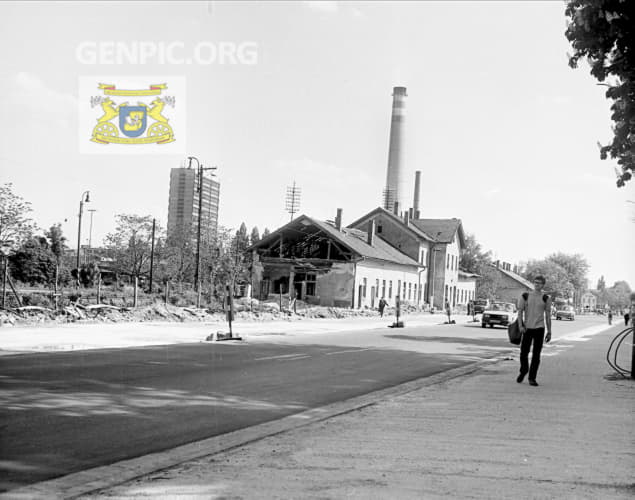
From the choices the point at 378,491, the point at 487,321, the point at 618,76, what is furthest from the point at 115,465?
the point at 487,321

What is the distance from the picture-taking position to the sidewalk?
5.13 m

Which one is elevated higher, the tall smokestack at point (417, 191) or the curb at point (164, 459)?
the tall smokestack at point (417, 191)

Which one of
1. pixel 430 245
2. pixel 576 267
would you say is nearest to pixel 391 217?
pixel 430 245

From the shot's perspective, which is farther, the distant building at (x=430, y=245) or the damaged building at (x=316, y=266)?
the distant building at (x=430, y=245)

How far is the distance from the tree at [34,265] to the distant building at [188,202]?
1092cm

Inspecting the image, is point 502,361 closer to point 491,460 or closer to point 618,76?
point 618,76

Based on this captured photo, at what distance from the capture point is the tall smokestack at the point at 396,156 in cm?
8606

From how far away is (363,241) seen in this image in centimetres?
6391

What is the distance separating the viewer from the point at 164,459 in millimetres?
6137

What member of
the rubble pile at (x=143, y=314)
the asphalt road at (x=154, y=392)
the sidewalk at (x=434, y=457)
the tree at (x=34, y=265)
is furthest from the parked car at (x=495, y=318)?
the sidewalk at (x=434, y=457)

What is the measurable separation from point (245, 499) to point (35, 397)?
5465mm

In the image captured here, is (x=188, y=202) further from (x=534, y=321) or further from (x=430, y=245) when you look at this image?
(x=534, y=321)

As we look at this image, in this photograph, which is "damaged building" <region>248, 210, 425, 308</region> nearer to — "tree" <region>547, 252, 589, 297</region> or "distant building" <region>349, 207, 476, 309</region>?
"distant building" <region>349, 207, 476, 309</region>

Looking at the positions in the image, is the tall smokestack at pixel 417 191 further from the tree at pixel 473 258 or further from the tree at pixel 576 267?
the tree at pixel 576 267
